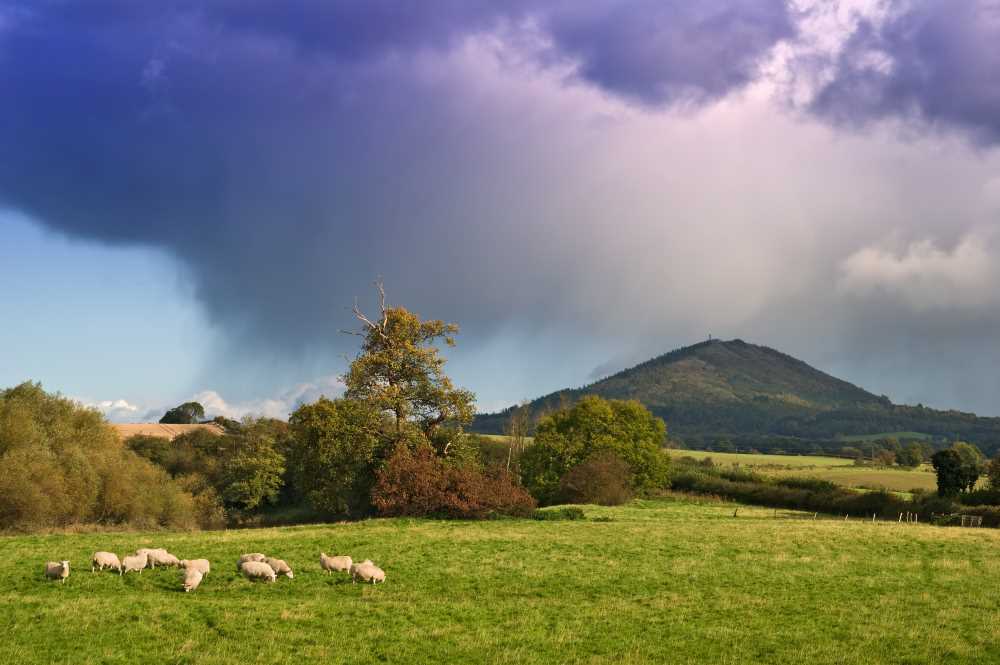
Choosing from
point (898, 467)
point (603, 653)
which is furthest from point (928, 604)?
point (898, 467)

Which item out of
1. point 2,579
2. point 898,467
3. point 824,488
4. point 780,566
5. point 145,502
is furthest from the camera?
point 898,467

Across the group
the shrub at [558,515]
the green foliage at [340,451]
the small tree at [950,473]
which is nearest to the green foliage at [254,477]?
the green foliage at [340,451]

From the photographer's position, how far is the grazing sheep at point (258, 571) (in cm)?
2486

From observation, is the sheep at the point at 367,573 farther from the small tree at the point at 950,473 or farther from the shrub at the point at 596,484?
the small tree at the point at 950,473

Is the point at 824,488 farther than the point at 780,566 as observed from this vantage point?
Yes

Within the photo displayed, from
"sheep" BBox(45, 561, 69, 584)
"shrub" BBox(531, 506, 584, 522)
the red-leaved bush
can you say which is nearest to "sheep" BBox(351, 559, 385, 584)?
"sheep" BBox(45, 561, 69, 584)

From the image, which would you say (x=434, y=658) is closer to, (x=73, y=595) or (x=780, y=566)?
(x=73, y=595)

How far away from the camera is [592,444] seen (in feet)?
275

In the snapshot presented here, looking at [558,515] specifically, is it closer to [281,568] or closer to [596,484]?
[596,484]

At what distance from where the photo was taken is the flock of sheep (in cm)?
2397

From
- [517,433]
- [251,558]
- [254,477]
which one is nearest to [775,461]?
[517,433]

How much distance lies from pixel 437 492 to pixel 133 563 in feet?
78.0

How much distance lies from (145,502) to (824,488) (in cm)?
6708

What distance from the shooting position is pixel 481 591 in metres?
24.6
